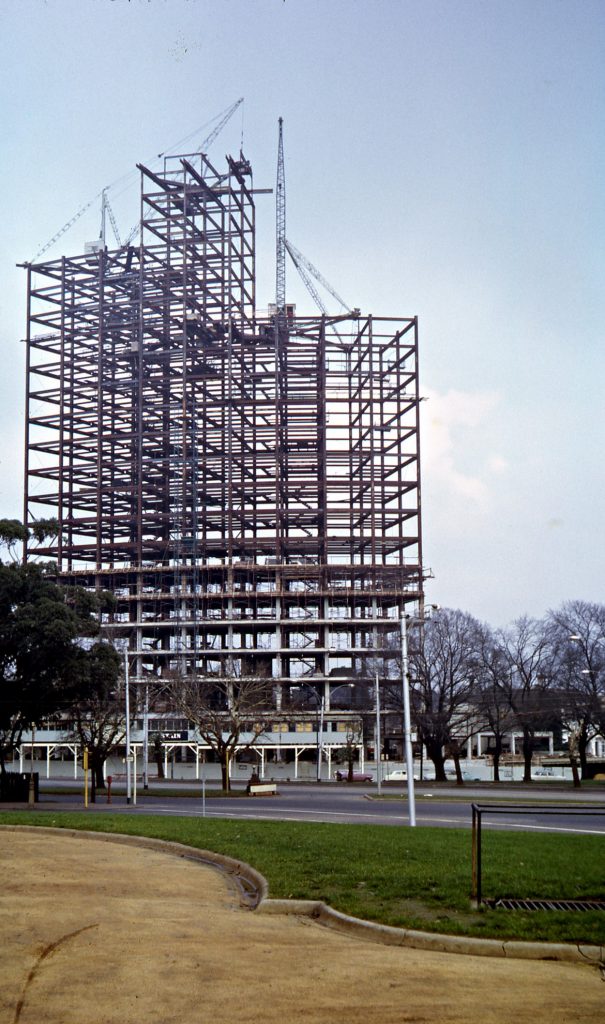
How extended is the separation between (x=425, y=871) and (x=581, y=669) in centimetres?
6762

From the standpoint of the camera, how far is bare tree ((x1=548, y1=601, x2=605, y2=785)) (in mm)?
76062

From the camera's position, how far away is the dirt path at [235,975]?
9039 mm

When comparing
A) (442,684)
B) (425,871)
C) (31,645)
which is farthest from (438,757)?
(425,871)

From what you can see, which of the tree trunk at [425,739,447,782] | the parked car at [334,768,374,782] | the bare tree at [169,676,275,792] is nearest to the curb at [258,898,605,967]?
the bare tree at [169,676,275,792]

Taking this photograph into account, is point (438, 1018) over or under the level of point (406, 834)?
over

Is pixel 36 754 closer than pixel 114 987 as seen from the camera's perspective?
No

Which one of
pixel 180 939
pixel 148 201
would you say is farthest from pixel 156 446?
pixel 180 939

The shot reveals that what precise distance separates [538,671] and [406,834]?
6187cm

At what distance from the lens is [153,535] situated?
453ft

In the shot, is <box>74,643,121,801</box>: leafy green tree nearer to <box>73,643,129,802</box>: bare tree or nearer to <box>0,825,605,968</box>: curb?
<box>73,643,129,802</box>: bare tree

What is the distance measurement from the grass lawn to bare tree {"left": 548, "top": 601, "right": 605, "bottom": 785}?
47608 mm

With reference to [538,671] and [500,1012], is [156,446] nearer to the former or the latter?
[538,671]

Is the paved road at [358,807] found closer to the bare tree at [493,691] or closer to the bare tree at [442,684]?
the bare tree at [442,684]

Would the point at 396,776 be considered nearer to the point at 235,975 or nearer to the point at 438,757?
the point at 438,757
